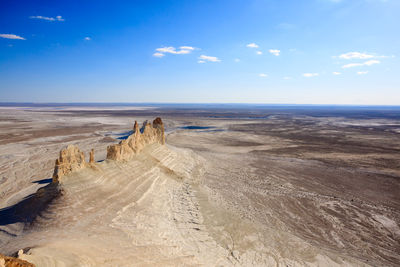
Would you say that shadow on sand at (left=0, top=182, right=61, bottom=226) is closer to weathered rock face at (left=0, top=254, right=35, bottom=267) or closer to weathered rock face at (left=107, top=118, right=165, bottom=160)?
weathered rock face at (left=107, top=118, right=165, bottom=160)

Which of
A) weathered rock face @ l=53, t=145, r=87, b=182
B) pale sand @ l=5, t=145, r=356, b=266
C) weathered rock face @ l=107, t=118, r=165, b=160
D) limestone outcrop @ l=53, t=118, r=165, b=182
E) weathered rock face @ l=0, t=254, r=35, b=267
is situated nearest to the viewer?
weathered rock face @ l=0, t=254, r=35, b=267

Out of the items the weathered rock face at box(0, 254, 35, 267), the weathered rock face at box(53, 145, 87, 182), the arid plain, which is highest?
the weathered rock face at box(53, 145, 87, 182)

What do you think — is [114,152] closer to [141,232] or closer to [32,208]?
[32,208]

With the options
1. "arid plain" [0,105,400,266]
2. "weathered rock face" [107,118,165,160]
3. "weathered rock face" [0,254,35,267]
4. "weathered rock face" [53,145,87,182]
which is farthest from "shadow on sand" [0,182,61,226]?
"weathered rock face" [0,254,35,267]

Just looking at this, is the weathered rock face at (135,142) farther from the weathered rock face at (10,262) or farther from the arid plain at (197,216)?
the weathered rock face at (10,262)

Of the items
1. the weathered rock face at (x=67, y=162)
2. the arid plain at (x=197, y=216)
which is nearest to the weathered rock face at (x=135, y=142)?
the arid plain at (x=197, y=216)

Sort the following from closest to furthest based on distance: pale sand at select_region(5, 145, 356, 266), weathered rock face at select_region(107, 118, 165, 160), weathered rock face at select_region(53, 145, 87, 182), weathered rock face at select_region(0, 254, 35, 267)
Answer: weathered rock face at select_region(0, 254, 35, 267) → pale sand at select_region(5, 145, 356, 266) → weathered rock face at select_region(53, 145, 87, 182) → weathered rock face at select_region(107, 118, 165, 160)

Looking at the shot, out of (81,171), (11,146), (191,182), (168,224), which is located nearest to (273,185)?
(191,182)

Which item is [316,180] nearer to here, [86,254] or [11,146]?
[86,254]

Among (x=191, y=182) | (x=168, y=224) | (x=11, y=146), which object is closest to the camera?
(x=168, y=224)
